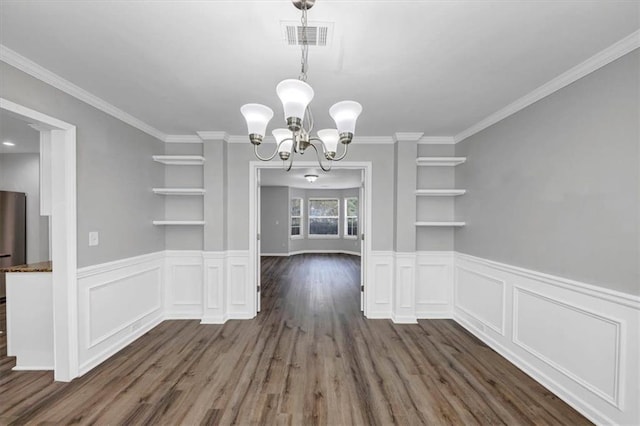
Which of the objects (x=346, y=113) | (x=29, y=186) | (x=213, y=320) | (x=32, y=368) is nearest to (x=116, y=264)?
(x=32, y=368)

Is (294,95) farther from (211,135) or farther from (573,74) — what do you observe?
(211,135)

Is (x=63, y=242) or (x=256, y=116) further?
(x=63, y=242)

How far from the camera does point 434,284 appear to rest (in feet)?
12.2

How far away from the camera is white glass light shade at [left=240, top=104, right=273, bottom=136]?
1512 mm

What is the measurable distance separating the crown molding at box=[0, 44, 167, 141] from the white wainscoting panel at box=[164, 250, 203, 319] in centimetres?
174

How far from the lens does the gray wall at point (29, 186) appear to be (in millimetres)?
→ 4398

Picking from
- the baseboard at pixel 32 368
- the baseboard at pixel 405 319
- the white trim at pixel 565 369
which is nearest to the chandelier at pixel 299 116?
the white trim at pixel 565 369

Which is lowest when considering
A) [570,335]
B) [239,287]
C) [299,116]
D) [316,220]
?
[239,287]

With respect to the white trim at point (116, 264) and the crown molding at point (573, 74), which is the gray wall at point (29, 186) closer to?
the white trim at point (116, 264)

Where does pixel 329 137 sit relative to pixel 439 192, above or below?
above

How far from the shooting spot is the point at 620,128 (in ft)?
5.71

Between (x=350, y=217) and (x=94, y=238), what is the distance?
320 inches

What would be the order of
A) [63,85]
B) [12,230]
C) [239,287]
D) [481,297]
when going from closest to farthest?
1. [63,85]
2. [481,297]
3. [239,287]
4. [12,230]

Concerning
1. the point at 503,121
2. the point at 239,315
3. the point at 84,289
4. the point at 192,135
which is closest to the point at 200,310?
the point at 239,315
